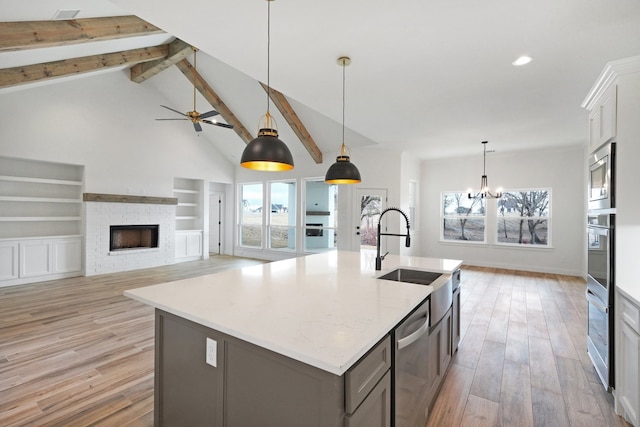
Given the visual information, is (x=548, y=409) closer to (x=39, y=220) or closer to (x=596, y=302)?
(x=596, y=302)

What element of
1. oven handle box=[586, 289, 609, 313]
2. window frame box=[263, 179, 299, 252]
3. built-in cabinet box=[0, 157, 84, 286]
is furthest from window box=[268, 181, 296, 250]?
oven handle box=[586, 289, 609, 313]

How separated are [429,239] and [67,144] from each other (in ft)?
27.8

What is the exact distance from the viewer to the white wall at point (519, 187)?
632cm

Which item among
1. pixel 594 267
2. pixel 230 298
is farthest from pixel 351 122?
pixel 230 298

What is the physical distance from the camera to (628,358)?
75.0 inches

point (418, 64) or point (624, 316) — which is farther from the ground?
point (418, 64)

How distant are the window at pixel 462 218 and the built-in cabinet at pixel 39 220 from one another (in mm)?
8513

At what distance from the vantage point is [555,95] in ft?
11.6

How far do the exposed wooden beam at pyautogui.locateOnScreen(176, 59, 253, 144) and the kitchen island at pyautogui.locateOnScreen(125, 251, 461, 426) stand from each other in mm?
5889

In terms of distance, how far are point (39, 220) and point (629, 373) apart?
27.2ft

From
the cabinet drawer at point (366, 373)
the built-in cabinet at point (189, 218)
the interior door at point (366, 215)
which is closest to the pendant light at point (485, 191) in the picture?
the interior door at point (366, 215)

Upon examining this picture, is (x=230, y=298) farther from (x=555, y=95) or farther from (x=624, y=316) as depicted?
(x=555, y=95)

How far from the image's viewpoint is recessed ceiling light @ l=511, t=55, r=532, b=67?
105 inches

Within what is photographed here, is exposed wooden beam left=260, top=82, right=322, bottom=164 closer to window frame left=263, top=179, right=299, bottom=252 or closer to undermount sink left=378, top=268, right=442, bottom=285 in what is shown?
window frame left=263, top=179, right=299, bottom=252
